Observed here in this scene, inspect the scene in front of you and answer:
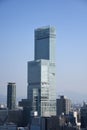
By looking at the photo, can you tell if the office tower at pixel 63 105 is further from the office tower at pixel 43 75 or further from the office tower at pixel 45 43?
the office tower at pixel 45 43

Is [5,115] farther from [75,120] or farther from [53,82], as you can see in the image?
[53,82]

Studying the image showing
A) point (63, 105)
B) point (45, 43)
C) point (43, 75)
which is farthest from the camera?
point (45, 43)

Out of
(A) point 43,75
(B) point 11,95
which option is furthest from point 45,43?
(B) point 11,95

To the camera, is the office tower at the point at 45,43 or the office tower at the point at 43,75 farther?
the office tower at the point at 45,43

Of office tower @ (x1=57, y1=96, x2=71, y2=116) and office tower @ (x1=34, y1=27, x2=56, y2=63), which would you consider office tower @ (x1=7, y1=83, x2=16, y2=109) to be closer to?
office tower @ (x1=57, y1=96, x2=71, y2=116)

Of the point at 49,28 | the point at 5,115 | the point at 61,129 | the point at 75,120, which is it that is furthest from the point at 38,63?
the point at 61,129

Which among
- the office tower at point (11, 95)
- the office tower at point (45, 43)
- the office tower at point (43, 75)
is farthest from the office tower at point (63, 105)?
the office tower at point (45, 43)

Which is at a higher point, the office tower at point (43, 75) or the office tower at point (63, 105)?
the office tower at point (43, 75)

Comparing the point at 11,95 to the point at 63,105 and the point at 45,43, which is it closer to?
the point at 63,105
